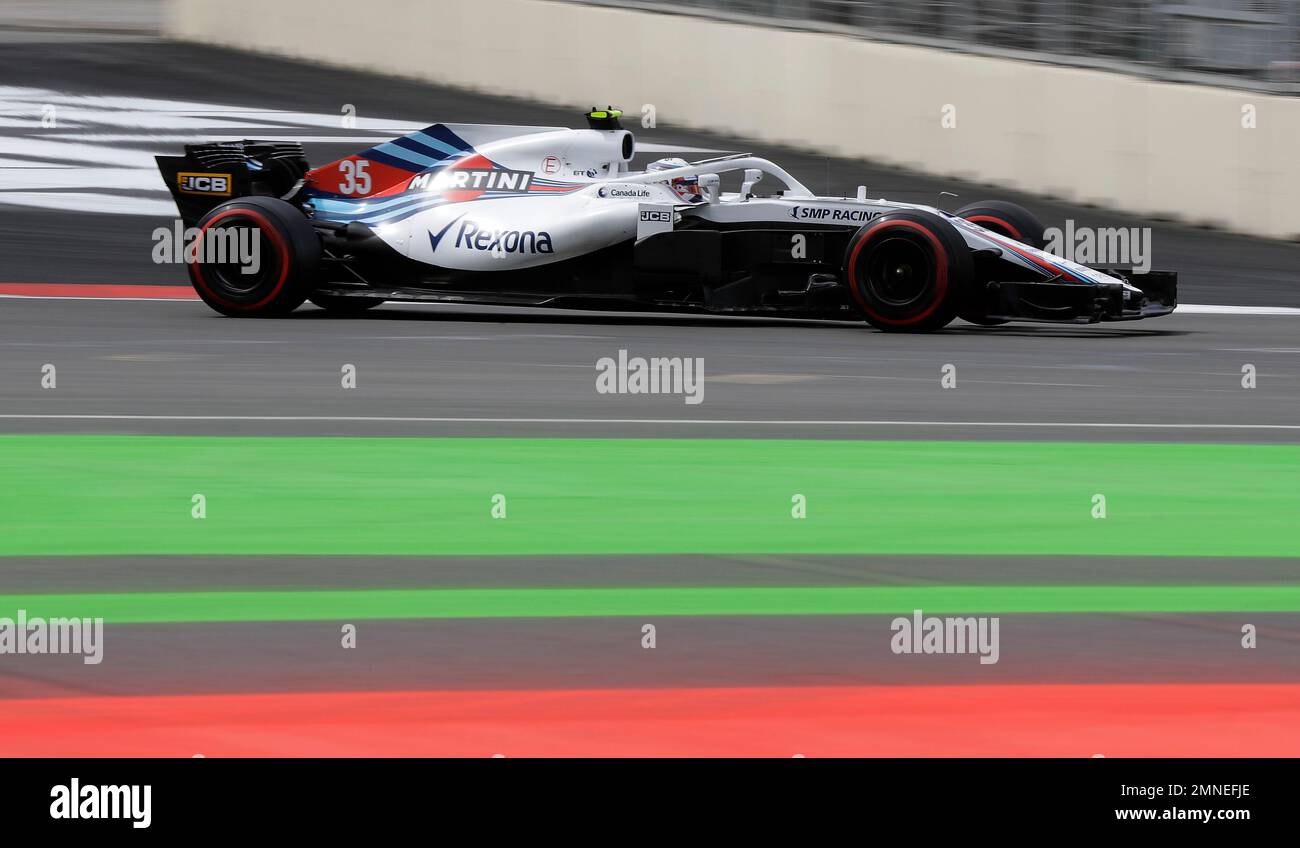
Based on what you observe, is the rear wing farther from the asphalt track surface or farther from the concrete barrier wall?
the concrete barrier wall

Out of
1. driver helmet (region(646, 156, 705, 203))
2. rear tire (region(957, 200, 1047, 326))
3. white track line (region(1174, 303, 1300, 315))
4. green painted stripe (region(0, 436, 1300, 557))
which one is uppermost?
driver helmet (region(646, 156, 705, 203))

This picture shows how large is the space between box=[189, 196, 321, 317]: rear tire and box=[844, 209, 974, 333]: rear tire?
3.56 m

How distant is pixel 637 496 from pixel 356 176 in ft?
23.3

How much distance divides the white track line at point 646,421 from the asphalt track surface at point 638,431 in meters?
0.03

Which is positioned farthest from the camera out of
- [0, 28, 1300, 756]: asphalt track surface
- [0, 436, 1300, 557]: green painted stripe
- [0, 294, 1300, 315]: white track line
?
[0, 294, 1300, 315]: white track line

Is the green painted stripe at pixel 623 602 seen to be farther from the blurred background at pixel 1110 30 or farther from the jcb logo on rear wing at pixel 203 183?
the blurred background at pixel 1110 30

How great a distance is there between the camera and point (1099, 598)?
6.96 meters

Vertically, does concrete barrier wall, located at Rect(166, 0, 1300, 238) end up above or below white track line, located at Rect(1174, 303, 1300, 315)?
→ above

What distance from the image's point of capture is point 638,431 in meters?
10.5

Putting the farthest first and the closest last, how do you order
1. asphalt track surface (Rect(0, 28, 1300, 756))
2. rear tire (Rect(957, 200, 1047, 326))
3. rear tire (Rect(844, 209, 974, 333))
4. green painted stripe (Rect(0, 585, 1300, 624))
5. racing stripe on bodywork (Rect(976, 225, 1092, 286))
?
rear tire (Rect(957, 200, 1047, 326))
racing stripe on bodywork (Rect(976, 225, 1092, 286))
rear tire (Rect(844, 209, 974, 333))
green painted stripe (Rect(0, 585, 1300, 624))
asphalt track surface (Rect(0, 28, 1300, 756))

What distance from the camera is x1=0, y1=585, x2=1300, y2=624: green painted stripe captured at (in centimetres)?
666

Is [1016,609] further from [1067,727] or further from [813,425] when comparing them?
[813,425]

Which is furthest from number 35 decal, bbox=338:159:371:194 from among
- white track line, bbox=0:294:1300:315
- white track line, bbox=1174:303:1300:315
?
white track line, bbox=1174:303:1300:315

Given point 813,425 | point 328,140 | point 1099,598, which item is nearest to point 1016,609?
point 1099,598
